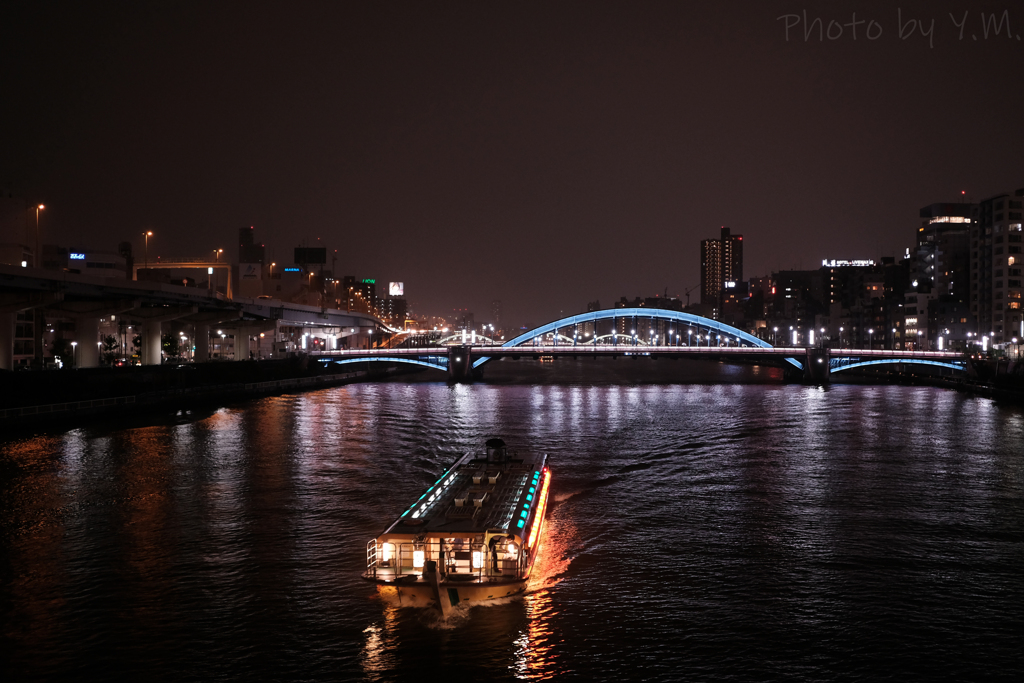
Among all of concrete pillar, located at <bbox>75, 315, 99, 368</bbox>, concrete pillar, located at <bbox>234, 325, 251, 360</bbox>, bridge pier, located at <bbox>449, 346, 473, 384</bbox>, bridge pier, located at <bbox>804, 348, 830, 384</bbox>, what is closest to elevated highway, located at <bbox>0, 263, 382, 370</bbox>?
concrete pillar, located at <bbox>75, 315, 99, 368</bbox>

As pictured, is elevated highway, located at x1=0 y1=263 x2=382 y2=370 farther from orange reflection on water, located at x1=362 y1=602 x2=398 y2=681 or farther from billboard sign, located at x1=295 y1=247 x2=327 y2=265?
billboard sign, located at x1=295 y1=247 x2=327 y2=265

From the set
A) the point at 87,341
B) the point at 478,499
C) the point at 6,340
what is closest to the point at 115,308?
the point at 87,341

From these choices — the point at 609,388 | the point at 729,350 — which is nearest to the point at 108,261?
the point at 609,388

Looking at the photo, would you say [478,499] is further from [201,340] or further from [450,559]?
[201,340]

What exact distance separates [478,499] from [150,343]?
5025 cm

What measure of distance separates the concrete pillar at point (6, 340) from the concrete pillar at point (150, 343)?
18.0 metres

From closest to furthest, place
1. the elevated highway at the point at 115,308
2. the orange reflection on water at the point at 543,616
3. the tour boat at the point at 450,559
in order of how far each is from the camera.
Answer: the orange reflection on water at the point at 543,616
the tour boat at the point at 450,559
the elevated highway at the point at 115,308

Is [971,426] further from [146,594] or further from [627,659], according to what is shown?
[146,594]

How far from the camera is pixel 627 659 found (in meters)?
14.8

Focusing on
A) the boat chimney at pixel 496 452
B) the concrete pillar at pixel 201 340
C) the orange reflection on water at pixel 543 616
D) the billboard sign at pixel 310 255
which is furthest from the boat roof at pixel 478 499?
the billboard sign at pixel 310 255

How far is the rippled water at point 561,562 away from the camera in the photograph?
14781 millimetres

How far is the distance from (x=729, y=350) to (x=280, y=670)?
247 ft

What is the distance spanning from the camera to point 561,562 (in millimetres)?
19953

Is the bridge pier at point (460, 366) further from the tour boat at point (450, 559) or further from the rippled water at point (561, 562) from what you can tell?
the tour boat at point (450, 559)
